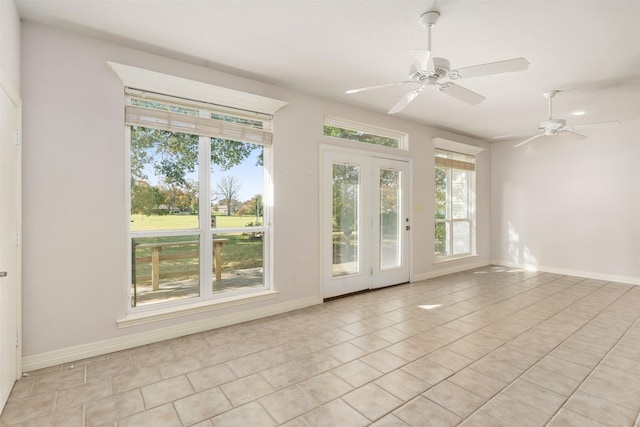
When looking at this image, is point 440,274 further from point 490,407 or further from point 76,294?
point 76,294

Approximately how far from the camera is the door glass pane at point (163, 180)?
2969 millimetres

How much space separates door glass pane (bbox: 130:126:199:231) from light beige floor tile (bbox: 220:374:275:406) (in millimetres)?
1615

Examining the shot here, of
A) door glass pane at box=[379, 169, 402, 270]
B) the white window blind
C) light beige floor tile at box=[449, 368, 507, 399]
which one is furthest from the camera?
door glass pane at box=[379, 169, 402, 270]

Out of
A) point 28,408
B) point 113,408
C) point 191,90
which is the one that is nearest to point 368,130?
point 191,90

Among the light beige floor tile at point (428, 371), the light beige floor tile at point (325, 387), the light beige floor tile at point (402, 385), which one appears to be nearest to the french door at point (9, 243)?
the light beige floor tile at point (325, 387)

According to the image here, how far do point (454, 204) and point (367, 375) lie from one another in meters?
4.82

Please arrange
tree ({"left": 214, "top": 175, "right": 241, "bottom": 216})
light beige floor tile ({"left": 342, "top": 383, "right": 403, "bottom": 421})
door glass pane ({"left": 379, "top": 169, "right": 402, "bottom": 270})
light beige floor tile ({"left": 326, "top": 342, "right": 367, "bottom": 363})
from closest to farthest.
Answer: light beige floor tile ({"left": 342, "top": 383, "right": 403, "bottom": 421}) → light beige floor tile ({"left": 326, "top": 342, "right": 367, "bottom": 363}) → tree ({"left": 214, "top": 175, "right": 241, "bottom": 216}) → door glass pane ({"left": 379, "top": 169, "right": 402, "bottom": 270})

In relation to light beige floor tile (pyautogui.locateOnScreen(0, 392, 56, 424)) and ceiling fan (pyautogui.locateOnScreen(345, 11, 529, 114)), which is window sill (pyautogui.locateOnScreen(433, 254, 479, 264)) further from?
light beige floor tile (pyautogui.locateOnScreen(0, 392, 56, 424))

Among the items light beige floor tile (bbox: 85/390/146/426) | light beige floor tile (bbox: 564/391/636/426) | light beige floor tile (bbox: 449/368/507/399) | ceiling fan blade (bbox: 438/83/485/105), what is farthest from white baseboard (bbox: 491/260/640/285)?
light beige floor tile (bbox: 85/390/146/426)

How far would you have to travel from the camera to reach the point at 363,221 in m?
4.66

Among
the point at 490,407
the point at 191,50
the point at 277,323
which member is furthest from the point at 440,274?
the point at 191,50

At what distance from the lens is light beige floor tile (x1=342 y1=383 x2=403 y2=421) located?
1947 mm

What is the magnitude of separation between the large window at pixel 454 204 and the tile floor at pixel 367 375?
8.05 feet

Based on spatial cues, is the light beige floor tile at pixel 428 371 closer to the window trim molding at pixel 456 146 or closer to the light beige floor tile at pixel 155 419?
the light beige floor tile at pixel 155 419
